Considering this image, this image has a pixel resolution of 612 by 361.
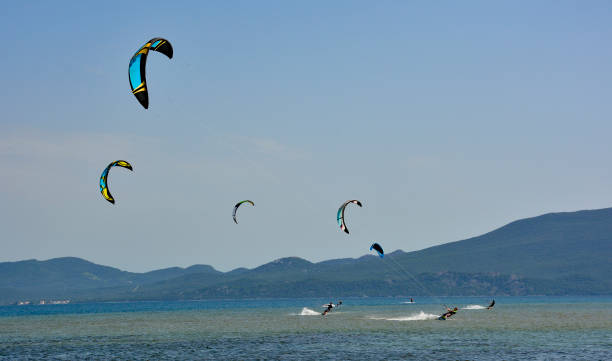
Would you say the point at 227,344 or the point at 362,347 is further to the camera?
the point at 227,344

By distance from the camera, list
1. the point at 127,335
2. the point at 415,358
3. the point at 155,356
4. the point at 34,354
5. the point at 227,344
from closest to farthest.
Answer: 1. the point at 415,358
2. the point at 155,356
3. the point at 34,354
4. the point at 227,344
5. the point at 127,335

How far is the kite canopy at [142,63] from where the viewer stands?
3219cm

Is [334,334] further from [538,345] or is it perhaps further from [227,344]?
[538,345]

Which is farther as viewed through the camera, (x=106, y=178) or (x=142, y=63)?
(x=106, y=178)

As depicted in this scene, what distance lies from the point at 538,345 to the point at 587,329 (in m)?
19.3

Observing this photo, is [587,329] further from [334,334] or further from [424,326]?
[334,334]

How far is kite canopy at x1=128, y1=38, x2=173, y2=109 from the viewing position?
106 ft

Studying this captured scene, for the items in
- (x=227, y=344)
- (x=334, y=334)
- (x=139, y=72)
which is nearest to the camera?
(x=139, y=72)

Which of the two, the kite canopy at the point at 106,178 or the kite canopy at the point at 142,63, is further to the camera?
the kite canopy at the point at 106,178

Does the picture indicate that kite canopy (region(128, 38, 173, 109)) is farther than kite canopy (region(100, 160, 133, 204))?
No

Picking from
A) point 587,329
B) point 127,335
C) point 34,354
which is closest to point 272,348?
point 34,354

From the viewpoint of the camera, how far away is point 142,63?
113 ft

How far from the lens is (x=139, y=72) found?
33719 millimetres

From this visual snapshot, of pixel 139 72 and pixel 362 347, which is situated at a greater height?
pixel 139 72
